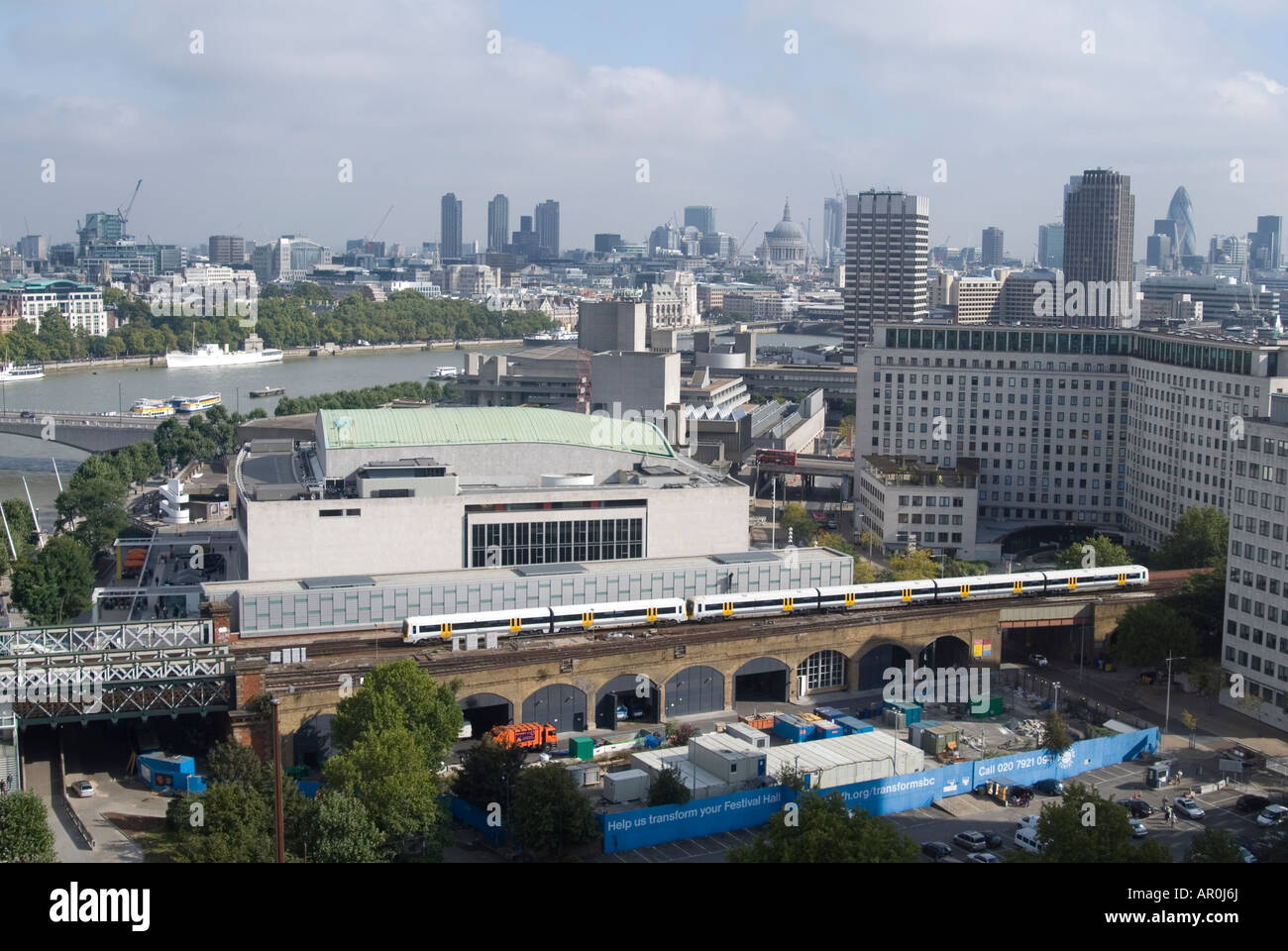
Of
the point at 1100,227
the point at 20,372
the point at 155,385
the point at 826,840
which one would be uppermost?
the point at 1100,227

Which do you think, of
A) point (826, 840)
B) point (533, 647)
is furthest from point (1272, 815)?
point (533, 647)

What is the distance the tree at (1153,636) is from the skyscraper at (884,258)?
1944 inches

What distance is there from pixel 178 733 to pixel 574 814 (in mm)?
6322

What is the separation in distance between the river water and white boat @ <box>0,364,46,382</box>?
48 centimetres

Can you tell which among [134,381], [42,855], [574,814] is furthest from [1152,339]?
[134,381]

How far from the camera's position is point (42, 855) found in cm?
1132

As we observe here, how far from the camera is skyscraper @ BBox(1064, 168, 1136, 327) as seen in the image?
92.9m

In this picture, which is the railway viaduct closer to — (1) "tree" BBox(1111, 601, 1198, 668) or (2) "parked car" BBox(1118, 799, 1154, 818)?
(1) "tree" BBox(1111, 601, 1198, 668)

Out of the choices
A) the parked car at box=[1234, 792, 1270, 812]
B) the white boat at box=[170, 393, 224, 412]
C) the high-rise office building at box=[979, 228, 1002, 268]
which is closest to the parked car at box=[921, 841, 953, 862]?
the parked car at box=[1234, 792, 1270, 812]

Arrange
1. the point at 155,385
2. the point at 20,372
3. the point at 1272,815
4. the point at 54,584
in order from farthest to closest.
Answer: the point at 20,372 → the point at 155,385 → the point at 54,584 → the point at 1272,815

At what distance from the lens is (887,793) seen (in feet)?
49.5

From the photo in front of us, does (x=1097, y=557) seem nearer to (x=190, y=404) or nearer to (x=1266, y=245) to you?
(x=190, y=404)

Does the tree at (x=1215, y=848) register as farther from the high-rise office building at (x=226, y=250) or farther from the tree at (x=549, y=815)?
the high-rise office building at (x=226, y=250)

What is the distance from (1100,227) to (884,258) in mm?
29282
